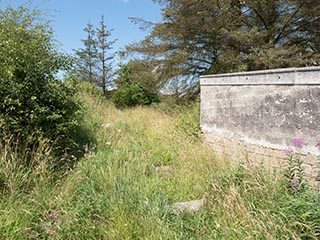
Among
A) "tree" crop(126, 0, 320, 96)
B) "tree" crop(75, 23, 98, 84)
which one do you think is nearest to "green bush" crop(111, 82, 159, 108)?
"tree" crop(126, 0, 320, 96)

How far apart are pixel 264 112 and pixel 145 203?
100 inches

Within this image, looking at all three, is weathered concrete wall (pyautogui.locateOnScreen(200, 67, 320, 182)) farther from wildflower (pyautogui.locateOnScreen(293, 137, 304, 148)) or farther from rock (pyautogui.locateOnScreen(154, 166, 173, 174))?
rock (pyautogui.locateOnScreen(154, 166, 173, 174))

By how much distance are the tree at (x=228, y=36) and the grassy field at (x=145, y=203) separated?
251 inches

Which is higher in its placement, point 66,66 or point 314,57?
point 314,57

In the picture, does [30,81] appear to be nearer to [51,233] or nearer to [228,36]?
[51,233]

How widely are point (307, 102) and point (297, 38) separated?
7803 mm

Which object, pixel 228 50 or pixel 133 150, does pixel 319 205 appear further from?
pixel 228 50

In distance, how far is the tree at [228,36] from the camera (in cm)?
904

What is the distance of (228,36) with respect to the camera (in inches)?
365

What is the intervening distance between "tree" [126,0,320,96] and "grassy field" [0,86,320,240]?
638 centimetres

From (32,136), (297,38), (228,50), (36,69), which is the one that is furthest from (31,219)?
(297,38)

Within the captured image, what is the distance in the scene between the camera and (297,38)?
988cm

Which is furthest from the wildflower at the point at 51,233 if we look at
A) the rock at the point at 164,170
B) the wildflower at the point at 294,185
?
the wildflower at the point at 294,185

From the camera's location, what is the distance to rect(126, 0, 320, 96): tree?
9.04 m
